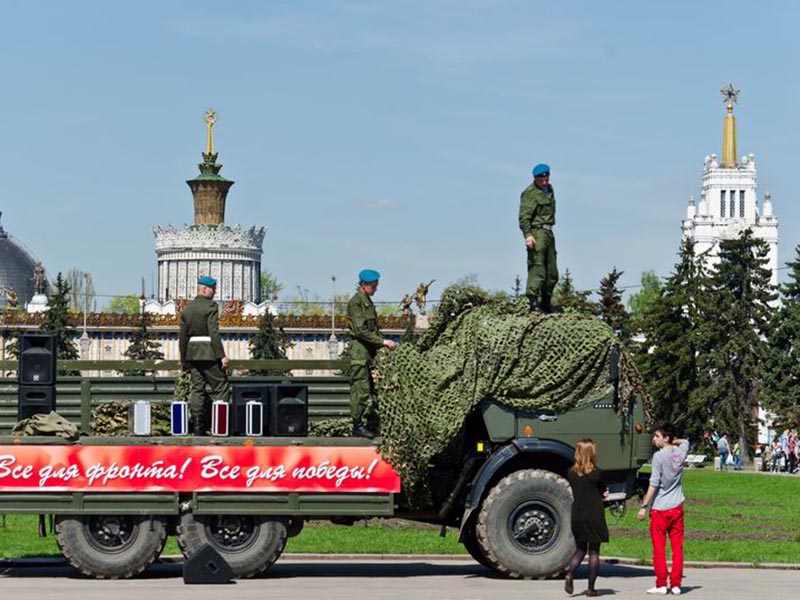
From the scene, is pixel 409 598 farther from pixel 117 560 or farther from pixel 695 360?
pixel 695 360

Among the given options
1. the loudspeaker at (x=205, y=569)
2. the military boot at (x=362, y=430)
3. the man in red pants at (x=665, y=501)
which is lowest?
the loudspeaker at (x=205, y=569)

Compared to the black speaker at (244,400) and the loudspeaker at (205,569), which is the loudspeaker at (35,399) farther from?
the loudspeaker at (205,569)

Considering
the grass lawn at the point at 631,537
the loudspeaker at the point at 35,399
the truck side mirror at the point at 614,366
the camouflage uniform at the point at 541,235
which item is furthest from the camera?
the grass lawn at the point at 631,537

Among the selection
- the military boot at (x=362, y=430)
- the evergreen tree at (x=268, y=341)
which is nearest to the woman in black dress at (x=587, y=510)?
the military boot at (x=362, y=430)

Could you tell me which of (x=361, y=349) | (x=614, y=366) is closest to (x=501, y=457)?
(x=614, y=366)

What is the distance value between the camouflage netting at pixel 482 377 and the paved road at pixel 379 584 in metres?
1.17

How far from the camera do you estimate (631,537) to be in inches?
1125

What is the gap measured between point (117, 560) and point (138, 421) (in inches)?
57.7

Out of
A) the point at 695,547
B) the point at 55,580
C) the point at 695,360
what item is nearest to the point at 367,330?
the point at 55,580

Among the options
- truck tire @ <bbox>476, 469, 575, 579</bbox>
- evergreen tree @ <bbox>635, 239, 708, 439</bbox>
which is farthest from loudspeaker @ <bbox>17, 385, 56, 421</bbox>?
evergreen tree @ <bbox>635, 239, 708, 439</bbox>

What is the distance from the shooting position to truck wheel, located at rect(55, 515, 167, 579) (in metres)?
20.8

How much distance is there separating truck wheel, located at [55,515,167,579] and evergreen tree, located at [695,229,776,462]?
2873 inches

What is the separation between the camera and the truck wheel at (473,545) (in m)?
21.4

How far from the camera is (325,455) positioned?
2098 cm
